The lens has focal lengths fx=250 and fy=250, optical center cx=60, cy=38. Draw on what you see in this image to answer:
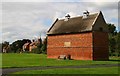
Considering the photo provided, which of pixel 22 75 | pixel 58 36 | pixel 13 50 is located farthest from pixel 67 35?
pixel 13 50

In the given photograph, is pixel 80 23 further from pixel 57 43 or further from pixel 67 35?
pixel 57 43

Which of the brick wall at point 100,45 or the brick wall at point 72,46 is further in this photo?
the brick wall at point 72,46

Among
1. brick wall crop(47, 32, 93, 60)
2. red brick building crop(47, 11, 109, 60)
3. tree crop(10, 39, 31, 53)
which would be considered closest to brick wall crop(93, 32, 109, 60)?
red brick building crop(47, 11, 109, 60)

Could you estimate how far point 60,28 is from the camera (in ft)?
198

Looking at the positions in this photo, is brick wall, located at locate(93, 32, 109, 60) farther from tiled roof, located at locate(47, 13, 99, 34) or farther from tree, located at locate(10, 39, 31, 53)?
tree, located at locate(10, 39, 31, 53)

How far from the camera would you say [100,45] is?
53.1 m

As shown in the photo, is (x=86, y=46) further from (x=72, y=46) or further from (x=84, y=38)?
(x=72, y=46)

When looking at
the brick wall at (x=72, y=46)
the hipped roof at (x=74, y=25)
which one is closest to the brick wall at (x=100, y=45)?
the brick wall at (x=72, y=46)

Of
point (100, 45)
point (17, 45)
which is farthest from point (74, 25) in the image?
point (17, 45)

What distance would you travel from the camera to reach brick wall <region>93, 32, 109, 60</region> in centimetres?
5216

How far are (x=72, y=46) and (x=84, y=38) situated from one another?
3719 mm

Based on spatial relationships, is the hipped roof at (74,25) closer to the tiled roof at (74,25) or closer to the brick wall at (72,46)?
the tiled roof at (74,25)

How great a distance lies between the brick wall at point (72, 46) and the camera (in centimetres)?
5256

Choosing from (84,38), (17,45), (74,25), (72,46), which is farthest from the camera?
→ (17,45)
